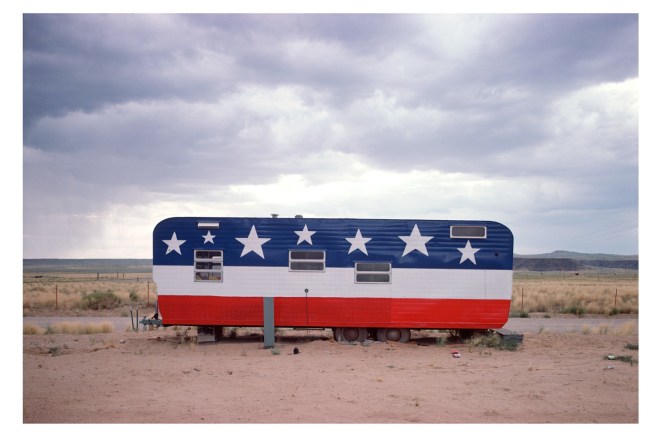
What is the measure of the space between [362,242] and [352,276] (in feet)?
3.29

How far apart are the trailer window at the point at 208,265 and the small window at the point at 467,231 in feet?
22.0

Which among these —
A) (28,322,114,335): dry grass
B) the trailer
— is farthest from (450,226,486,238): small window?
(28,322,114,335): dry grass

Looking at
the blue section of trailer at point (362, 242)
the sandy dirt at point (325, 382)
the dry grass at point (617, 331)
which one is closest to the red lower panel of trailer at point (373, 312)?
the sandy dirt at point (325, 382)

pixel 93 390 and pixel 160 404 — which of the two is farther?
pixel 93 390

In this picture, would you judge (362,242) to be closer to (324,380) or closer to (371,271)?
(371,271)

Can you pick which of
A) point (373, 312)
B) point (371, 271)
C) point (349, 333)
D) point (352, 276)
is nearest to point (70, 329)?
point (349, 333)

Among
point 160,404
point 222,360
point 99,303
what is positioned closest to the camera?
point 160,404

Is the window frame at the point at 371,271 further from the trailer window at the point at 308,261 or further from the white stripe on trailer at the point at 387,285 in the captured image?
the trailer window at the point at 308,261

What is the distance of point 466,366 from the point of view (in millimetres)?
11555

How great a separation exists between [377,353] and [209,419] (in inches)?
253

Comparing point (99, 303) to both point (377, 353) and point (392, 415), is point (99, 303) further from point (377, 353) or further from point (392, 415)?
point (392, 415)

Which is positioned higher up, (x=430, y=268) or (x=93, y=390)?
(x=430, y=268)

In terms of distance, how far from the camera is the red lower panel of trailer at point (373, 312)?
14.3 m

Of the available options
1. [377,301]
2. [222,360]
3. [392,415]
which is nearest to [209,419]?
[392,415]
